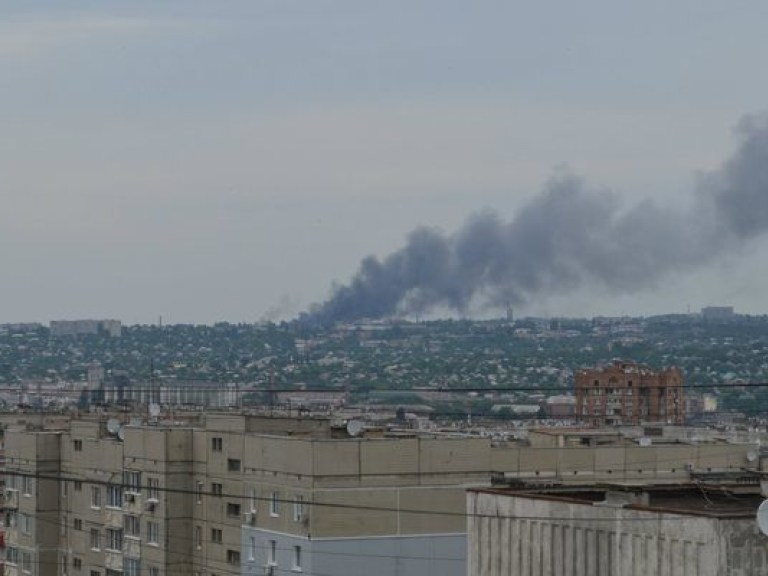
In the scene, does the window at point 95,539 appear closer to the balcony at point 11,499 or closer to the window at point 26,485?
the window at point 26,485

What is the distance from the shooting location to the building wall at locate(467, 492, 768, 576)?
33.6m

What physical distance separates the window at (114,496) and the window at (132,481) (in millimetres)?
586

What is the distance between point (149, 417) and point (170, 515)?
21754mm

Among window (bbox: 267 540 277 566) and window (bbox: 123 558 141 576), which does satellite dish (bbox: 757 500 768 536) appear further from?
window (bbox: 123 558 141 576)

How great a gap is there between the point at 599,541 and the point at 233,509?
27181 mm

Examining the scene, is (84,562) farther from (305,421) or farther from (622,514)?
(622,514)

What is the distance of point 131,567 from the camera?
2628 inches

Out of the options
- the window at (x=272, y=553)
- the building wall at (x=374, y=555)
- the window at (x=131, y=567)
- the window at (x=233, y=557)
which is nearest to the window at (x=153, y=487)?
the window at (x=131, y=567)

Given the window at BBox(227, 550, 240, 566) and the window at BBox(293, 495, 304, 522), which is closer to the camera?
the window at BBox(293, 495, 304, 522)

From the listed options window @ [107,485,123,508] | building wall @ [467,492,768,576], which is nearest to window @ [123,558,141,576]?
window @ [107,485,123,508]

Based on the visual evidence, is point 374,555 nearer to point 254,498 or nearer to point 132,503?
point 254,498

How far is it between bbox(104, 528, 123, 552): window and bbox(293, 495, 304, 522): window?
10.7m

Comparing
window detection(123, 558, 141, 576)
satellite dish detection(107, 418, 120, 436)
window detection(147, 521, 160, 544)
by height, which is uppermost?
satellite dish detection(107, 418, 120, 436)

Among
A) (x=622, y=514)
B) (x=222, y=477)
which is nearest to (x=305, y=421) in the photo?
(x=222, y=477)
